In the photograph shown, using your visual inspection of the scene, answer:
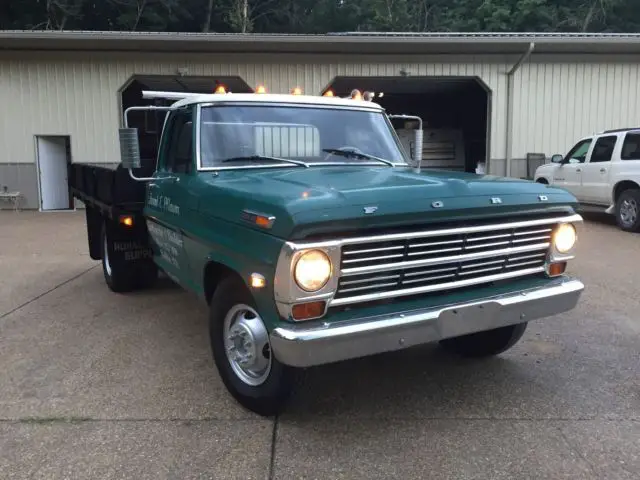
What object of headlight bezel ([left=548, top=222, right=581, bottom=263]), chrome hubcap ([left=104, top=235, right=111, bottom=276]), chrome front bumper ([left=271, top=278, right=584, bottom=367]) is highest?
headlight bezel ([left=548, top=222, right=581, bottom=263])

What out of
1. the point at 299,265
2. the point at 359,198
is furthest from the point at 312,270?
the point at 359,198

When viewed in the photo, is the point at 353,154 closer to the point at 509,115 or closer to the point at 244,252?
the point at 244,252

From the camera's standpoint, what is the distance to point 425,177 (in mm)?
3943

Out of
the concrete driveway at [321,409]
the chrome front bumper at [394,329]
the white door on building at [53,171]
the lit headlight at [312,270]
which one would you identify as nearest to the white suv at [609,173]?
the concrete driveway at [321,409]

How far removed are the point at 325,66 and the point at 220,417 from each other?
1337 centimetres

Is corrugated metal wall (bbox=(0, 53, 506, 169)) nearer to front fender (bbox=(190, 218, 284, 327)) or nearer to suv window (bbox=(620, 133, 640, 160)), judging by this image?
suv window (bbox=(620, 133, 640, 160))

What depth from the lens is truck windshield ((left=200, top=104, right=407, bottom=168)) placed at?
4.43m

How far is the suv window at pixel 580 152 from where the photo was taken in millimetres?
12500

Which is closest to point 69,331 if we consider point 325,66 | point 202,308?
point 202,308

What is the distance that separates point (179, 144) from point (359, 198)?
7.19 feet

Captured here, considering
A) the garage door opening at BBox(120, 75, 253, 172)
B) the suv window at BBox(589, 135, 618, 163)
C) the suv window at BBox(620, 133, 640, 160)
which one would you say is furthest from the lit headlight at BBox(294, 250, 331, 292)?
the suv window at BBox(589, 135, 618, 163)

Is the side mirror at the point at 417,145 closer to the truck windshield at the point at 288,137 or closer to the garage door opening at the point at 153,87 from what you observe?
the truck windshield at the point at 288,137

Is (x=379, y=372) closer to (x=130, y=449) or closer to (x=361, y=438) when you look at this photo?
(x=361, y=438)

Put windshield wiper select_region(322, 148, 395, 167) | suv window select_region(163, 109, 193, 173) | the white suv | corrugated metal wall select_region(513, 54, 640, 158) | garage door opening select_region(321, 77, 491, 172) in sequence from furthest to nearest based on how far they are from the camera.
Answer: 1. garage door opening select_region(321, 77, 491, 172)
2. corrugated metal wall select_region(513, 54, 640, 158)
3. the white suv
4. windshield wiper select_region(322, 148, 395, 167)
5. suv window select_region(163, 109, 193, 173)
